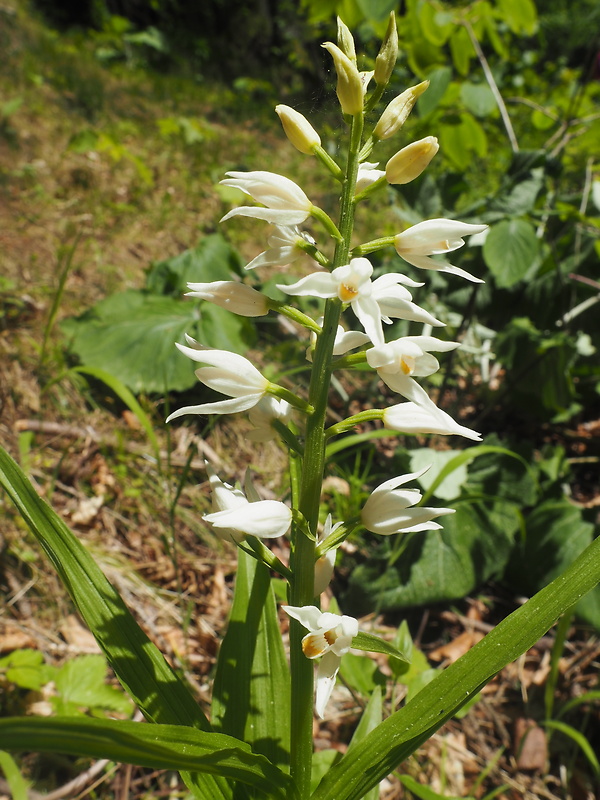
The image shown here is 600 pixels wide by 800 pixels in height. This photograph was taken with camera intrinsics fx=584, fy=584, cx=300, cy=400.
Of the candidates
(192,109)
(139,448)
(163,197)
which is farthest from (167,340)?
(192,109)

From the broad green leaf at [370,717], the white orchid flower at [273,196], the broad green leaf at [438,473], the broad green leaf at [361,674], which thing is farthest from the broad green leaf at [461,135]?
the broad green leaf at [370,717]

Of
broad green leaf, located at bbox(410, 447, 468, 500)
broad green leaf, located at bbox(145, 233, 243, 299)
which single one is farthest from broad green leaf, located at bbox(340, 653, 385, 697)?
broad green leaf, located at bbox(145, 233, 243, 299)

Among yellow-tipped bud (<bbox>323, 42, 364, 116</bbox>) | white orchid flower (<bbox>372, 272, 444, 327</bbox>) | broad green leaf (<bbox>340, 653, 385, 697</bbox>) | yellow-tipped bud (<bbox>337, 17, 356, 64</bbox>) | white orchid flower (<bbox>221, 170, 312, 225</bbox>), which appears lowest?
broad green leaf (<bbox>340, 653, 385, 697</bbox>)

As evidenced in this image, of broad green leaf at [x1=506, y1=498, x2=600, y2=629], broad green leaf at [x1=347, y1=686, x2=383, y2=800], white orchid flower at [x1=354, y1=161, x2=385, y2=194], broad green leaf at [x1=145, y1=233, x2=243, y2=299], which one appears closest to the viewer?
white orchid flower at [x1=354, y1=161, x2=385, y2=194]

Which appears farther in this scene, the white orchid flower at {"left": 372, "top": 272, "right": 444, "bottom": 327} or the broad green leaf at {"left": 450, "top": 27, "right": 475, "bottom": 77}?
the broad green leaf at {"left": 450, "top": 27, "right": 475, "bottom": 77}

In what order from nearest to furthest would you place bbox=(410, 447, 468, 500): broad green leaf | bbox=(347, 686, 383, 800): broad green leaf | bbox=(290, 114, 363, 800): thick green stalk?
1. bbox=(290, 114, 363, 800): thick green stalk
2. bbox=(347, 686, 383, 800): broad green leaf
3. bbox=(410, 447, 468, 500): broad green leaf

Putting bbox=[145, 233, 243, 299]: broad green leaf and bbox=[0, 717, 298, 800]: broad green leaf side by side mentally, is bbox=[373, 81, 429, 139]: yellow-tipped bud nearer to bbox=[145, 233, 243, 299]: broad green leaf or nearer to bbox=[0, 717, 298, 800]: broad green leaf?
bbox=[0, 717, 298, 800]: broad green leaf

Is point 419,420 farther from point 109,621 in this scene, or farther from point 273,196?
point 109,621
